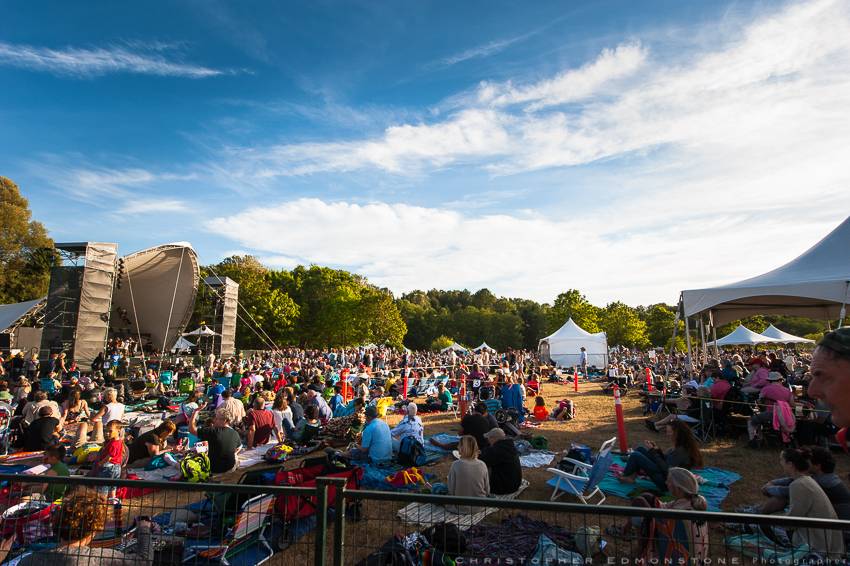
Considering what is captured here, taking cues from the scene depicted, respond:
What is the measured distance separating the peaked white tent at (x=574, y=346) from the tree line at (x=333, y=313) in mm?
6188

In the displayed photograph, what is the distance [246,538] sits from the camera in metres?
4.37

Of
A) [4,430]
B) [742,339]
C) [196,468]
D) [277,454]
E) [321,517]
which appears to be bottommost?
[277,454]

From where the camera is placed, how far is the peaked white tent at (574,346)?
1143 inches

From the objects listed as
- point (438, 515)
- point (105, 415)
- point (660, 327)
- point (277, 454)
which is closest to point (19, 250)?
point (105, 415)

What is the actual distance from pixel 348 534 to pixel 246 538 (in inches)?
42.3

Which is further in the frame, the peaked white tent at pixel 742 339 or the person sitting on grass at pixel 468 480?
the peaked white tent at pixel 742 339

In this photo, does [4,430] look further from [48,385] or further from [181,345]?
[181,345]

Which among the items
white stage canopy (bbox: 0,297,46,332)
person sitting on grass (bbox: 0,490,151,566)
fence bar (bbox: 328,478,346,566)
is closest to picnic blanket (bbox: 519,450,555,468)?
fence bar (bbox: 328,478,346,566)

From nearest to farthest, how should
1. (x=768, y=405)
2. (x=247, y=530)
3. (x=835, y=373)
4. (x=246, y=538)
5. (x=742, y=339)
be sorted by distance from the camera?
(x=835, y=373) → (x=247, y=530) → (x=246, y=538) → (x=768, y=405) → (x=742, y=339)

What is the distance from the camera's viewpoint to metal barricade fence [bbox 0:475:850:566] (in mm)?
2914

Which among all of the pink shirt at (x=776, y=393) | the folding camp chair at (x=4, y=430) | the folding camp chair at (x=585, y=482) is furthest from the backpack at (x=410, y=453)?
the folding camp chair at (x=4, y=430)

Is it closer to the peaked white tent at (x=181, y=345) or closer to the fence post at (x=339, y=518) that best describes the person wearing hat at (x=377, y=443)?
the fence post at (x=339, y=518)

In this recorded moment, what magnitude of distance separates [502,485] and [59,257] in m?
20.3

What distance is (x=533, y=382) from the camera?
15.2 m
